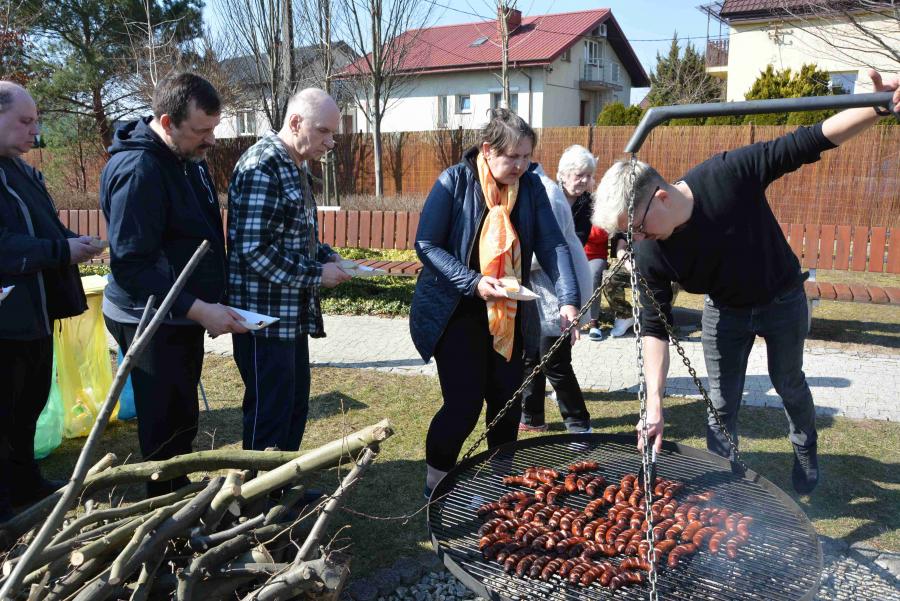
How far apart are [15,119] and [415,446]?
2.67 meters

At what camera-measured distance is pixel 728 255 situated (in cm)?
288

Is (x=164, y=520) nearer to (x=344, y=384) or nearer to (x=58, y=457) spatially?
(x=58, y=457)

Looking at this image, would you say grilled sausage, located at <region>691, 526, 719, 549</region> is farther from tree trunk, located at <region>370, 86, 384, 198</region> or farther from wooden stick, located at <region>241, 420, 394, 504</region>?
tree trunk, located at <region>370, 86, 384, 198</region>

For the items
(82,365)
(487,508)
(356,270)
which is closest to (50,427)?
(82,365)

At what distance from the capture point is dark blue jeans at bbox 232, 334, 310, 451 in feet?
9.72

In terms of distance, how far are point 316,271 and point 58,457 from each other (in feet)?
7.32

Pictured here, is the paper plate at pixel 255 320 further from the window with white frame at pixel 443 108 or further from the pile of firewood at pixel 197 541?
the window with white frame at pixel 443 108

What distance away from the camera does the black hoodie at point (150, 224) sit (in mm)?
2586

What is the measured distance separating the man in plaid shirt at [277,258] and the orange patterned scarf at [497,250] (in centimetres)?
65

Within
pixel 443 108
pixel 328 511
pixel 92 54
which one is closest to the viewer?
pixel 328 511

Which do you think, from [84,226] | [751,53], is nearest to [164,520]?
[84,226]

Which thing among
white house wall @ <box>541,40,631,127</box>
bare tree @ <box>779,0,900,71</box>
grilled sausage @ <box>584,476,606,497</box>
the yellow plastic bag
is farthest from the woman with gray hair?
white house wall @ <box>541,40,631,127</box>

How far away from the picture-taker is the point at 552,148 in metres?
15.8

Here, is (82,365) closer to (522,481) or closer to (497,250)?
(497,250)
